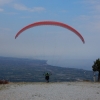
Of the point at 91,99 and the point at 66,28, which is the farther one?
the point at 66,28

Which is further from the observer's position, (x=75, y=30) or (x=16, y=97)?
(x=75, y=30)

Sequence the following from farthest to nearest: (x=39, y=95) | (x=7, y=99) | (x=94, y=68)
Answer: (x=94, y=68), (x=39, y=95), (x=7, y=99)

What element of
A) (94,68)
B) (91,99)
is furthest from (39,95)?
(94,68)

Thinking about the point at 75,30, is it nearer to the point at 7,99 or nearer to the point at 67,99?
the point at 67,99

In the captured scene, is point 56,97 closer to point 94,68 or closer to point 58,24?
point 58,24

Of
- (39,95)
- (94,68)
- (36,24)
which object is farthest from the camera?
(94,68)

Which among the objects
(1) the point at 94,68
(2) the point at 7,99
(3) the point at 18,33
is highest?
(3) the point at 18,33

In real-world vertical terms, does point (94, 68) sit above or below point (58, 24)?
below

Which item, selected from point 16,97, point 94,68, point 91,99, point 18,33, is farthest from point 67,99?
point 94,68

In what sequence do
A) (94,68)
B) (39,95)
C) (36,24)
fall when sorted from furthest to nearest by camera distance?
(94,68) < (36,24) < (39,95)
